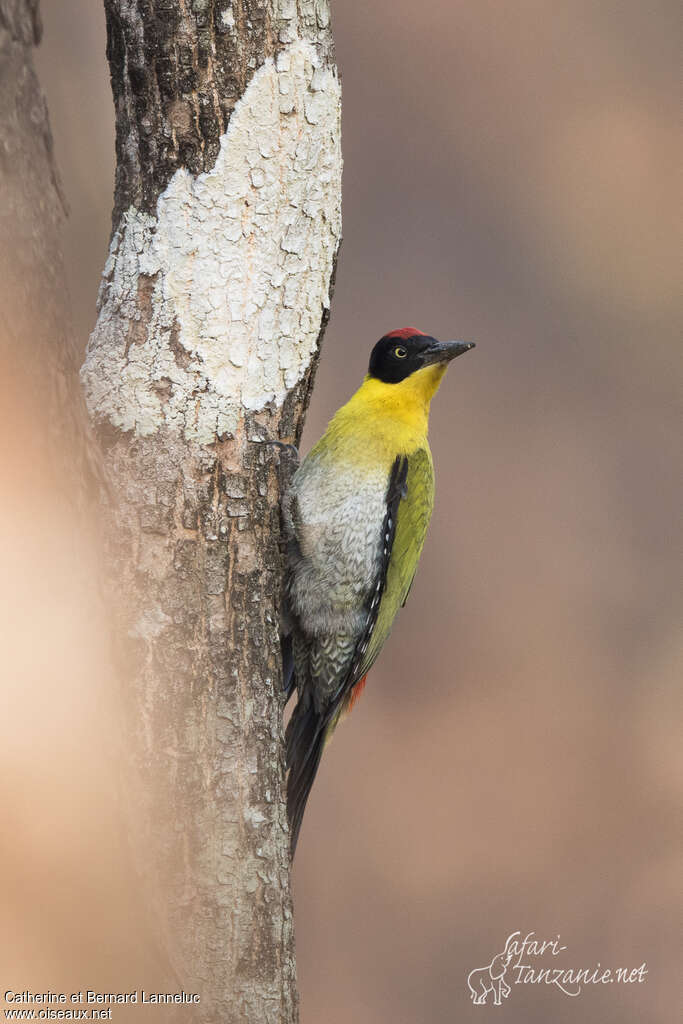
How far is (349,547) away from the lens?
2.94 meters

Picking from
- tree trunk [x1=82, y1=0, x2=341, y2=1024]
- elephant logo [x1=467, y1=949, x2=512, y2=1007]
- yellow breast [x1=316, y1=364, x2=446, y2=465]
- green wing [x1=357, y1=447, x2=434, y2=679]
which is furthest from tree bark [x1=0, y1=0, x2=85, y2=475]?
elephant logo [x1=467, y1=949, x2=512, y2=1007]

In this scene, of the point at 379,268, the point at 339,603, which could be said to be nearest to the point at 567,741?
the point at 379,268

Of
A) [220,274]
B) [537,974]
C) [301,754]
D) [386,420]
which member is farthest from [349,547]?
[537,974]

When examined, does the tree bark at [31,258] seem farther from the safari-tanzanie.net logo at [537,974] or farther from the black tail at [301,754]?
the safari-tanzanie.net logo at [537,974]

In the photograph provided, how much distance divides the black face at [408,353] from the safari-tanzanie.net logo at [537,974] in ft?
13.7

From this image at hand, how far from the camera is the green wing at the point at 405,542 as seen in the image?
3.05m

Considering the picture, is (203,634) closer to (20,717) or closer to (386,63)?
(20,717)

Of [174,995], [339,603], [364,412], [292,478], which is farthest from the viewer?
[364,412]

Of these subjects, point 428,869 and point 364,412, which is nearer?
point 364,412

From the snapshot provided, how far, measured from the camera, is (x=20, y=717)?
1.60 m

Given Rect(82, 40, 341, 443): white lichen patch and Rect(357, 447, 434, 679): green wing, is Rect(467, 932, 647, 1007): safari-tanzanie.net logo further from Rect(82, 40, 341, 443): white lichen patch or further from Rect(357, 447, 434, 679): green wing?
Rect(82, 40, 341, 443): white lichen patch

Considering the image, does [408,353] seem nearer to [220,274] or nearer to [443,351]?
[443,351]

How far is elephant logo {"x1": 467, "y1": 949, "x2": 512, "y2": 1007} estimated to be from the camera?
5796mm

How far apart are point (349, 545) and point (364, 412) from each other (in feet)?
1.51
